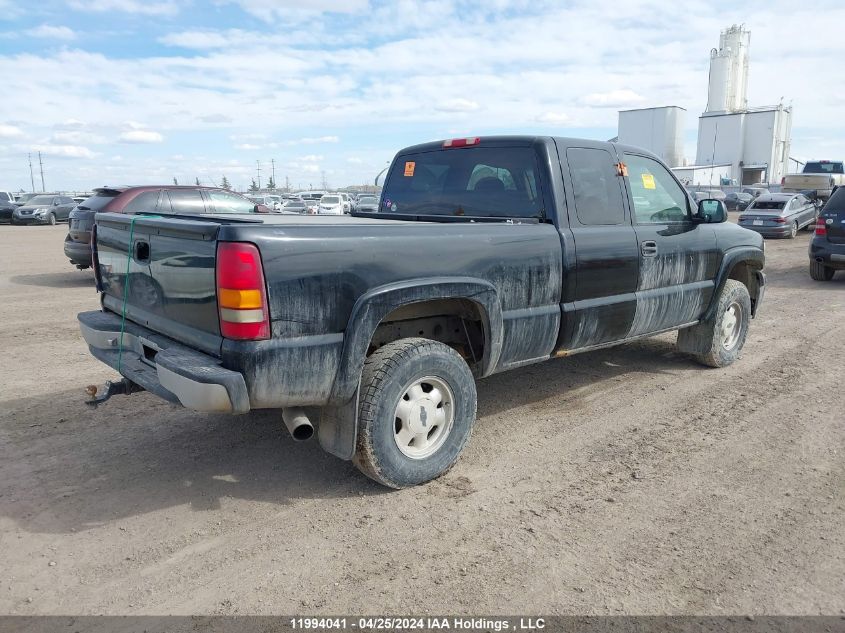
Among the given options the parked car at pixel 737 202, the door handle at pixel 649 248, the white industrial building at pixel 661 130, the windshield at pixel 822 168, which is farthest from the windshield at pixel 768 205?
the white industrial building at pixel 661 130

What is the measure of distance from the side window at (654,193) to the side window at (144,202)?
26.0 feet

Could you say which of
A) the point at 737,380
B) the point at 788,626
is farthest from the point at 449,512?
the point at 737,380

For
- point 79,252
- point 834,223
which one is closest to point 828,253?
point 834,223

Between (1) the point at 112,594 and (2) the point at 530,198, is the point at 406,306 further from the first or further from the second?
(1) the point at 112,594

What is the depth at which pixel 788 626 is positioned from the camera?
2637mm

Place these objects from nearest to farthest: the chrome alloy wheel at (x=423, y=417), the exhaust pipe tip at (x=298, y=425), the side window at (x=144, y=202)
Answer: the exhaust pipe tip at (x=298, y=425)
the chrome alloy wheel at (x=423, y=417)
the side window at (x=144, y=202)

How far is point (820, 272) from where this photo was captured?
12.3 m

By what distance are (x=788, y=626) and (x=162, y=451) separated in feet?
11.7

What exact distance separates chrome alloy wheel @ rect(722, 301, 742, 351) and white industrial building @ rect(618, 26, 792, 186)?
2214 inches

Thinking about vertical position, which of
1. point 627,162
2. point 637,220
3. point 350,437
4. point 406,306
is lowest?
point 350,437

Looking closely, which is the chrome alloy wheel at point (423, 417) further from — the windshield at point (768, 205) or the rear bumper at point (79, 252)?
the windshield at point (768, 205)

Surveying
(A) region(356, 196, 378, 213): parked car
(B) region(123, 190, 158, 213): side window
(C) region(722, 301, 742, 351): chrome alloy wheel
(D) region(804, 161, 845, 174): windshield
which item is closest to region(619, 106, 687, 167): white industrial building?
(D) region(804, 161, 845, 174): windshield

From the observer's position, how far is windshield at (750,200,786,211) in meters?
21.1

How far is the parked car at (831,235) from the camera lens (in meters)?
11.6
